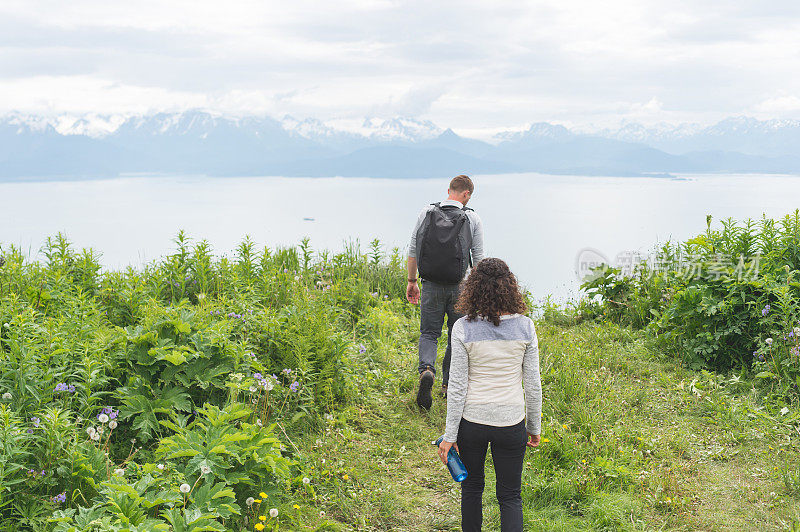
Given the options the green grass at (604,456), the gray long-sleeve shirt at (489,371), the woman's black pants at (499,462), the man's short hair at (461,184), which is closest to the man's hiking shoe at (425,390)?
the green grass at (604,456)

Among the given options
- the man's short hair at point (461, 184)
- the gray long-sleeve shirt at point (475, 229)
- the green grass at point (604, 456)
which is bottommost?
the green grass at point (604, 456)

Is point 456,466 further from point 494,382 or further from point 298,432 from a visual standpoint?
point 298,432

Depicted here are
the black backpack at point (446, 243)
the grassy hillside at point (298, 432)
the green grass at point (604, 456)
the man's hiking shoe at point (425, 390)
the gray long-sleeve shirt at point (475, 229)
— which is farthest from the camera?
the man's hiking shoe at point (425, 390)

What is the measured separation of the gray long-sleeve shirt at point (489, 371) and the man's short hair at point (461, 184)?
2.49 metres

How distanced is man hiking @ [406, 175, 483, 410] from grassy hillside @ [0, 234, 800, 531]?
66cm

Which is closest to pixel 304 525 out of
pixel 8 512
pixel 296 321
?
pixel 8 512

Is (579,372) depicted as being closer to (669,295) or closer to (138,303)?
(669,295)

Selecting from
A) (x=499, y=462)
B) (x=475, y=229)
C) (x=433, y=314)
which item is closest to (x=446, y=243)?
(x=475, y=229)

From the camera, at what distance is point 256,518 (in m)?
4.11

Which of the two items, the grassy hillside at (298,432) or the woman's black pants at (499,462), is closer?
the woman's black pants at (499,462)

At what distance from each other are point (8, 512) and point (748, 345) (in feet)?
23.6

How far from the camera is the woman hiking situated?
3.69 m

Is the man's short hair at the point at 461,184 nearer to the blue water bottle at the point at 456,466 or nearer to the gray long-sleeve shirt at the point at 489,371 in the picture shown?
the gray long-sleeve shirt at the point at 489,371

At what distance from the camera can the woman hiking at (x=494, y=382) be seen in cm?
369
